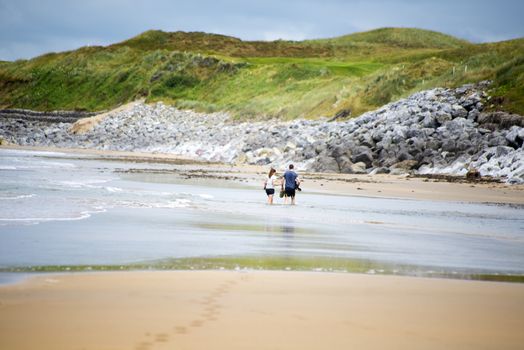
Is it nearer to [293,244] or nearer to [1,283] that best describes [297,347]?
[1,283]

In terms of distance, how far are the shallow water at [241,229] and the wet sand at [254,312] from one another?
1545 mm

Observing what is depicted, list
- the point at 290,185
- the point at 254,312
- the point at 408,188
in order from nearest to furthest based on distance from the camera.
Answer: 1. the point at 254,312
2. the point at 290,185
3. the point at 408,188

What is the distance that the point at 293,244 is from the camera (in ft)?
45.5

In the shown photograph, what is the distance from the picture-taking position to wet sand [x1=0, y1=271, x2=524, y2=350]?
6.79 metres

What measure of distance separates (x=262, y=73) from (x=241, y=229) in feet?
236

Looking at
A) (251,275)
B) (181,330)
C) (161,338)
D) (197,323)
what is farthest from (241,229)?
(161,338)

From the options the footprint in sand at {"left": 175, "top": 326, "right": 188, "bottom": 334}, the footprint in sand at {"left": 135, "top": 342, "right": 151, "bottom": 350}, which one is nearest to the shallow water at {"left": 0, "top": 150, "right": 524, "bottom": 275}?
the footprint in sand at {"left": 175, "top": 326, "right": 188, "bottom": 334}

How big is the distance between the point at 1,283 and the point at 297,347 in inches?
158

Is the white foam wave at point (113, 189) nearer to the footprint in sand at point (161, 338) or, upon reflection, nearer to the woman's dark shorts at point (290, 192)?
the woman's dark shorts at point (290, 192)

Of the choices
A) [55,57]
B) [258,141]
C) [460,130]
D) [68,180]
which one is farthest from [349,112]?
[55,57]

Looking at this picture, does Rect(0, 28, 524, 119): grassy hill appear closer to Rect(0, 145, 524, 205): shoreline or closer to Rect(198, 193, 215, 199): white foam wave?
Rect(0, 145, 524, 205): shoreline

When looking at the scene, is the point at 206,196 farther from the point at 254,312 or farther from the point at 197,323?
the point at 197,323

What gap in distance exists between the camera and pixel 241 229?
15.9 meters

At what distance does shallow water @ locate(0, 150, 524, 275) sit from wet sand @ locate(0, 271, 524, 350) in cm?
155
